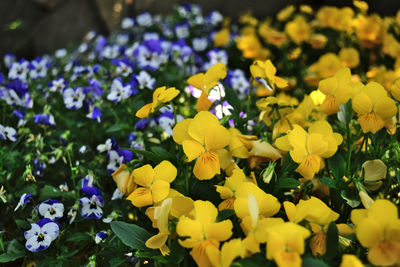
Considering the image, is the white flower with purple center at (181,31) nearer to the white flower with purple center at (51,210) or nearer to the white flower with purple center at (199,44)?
the white flower with purple center at (199,44)

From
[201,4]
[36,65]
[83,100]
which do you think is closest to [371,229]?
[83,100]

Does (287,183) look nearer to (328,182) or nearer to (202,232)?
(328,182)

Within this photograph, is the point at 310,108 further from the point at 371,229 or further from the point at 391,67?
the point at 391,67

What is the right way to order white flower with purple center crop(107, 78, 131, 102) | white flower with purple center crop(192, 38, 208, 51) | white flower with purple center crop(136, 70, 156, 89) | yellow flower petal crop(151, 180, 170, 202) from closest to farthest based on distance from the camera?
1. yellow flower petal crop(151, 180, 170, 202)
2. white flower with purple center crop(107, 78, 131, 102)
3. white flower with purple center crop(136, 70, 156, 89)
4. white flower with purple center crop(192, 38, 208, 51)

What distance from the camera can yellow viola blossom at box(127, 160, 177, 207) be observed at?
965 mm

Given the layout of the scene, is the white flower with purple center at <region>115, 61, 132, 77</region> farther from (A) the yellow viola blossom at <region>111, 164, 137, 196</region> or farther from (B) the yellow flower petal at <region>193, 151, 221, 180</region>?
(B) the yellow flower petal at <region>193, 151, 221, 180</region>

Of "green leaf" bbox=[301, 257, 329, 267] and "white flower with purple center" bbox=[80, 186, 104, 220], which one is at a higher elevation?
"green leaf" bbox=[301, 257, 329, 267]

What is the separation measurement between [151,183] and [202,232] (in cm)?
23

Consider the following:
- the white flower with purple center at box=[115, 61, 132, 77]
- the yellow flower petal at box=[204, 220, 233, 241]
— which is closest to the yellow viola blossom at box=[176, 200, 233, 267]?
the yellow flower petal at box=[204, 220, 233, 241]

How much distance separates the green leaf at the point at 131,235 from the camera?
991mm

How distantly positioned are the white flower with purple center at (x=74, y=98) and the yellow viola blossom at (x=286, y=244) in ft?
3.78

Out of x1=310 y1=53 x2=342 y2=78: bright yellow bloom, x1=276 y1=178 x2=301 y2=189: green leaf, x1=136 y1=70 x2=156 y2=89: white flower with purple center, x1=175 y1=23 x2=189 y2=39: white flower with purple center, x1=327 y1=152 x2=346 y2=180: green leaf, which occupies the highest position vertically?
x1=136 y1=70 x2=156 y2=89: white flower with purple center

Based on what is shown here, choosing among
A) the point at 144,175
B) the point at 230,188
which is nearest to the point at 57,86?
the point at 144,175

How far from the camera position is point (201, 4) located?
11.3ft
